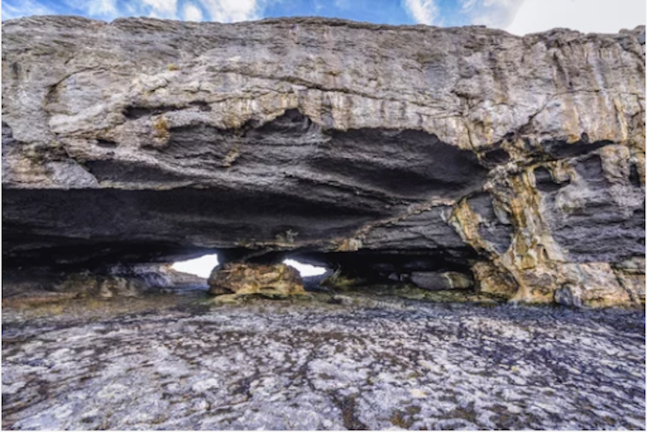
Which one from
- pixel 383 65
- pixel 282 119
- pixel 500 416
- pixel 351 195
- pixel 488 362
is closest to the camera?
pixel 500 416

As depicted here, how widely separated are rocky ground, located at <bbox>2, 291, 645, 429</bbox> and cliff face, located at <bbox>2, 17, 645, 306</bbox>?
2.39 metres

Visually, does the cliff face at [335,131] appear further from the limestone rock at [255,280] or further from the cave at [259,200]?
the limestone rock at [255,280]

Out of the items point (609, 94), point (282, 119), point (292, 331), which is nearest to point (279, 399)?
point (292, 331)

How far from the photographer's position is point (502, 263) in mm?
9820

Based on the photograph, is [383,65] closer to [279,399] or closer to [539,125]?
[539,125]

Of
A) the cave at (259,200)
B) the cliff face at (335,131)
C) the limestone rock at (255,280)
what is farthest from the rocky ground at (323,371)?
the limestone rock at (255,280)

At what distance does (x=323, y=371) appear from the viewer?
439cm

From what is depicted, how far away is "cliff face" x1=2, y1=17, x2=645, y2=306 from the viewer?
7754mm

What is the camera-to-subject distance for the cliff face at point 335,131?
25.4 ft

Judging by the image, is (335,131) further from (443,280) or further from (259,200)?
(443,280)

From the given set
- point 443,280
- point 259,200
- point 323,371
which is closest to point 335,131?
point 259,200

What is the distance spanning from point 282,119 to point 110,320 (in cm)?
573

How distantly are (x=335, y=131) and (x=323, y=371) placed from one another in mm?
5417

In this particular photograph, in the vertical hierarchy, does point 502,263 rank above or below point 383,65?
below
